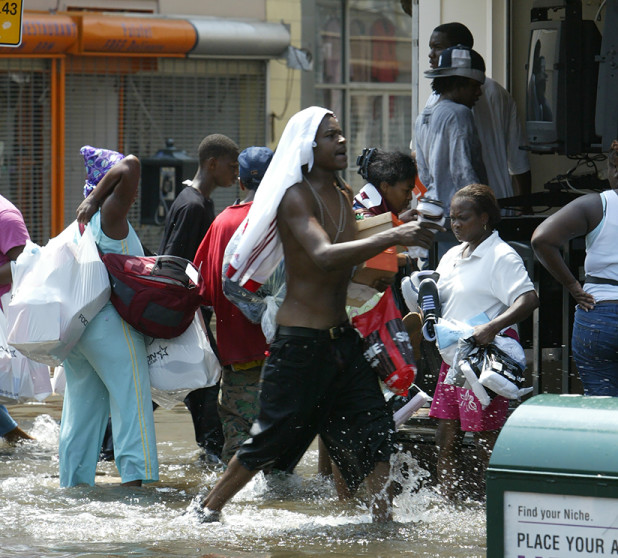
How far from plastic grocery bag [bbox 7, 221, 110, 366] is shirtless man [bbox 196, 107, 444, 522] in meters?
1.30

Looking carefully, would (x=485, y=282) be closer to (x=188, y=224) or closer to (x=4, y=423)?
(x=188, y=224)

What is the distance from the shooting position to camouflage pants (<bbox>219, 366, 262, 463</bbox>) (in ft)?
21.8

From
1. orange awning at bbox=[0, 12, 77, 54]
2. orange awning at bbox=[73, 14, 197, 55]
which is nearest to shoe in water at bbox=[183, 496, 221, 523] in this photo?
orange awning at bbox=[0, 12, 77, 54]

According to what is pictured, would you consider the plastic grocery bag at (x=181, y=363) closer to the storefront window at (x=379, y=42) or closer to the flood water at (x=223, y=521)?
the flood water at (x=223, y=521)

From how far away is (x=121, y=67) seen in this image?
17.0 meters

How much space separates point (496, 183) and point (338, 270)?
3.18m

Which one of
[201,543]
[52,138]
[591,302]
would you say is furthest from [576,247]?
[52,138]

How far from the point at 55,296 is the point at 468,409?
210 cm

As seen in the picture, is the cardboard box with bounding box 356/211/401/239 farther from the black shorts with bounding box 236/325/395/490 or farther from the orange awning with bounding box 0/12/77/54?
the orange awning with bounding box 0/12/77/54

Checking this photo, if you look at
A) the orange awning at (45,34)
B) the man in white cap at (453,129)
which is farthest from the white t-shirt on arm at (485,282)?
the orange awning at (45,34)

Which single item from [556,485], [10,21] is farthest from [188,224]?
[556,485]

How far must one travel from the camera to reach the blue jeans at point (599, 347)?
5.83 metres

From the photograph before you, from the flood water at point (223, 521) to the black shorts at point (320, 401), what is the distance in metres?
0.35

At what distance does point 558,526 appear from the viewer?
11.5 ft
